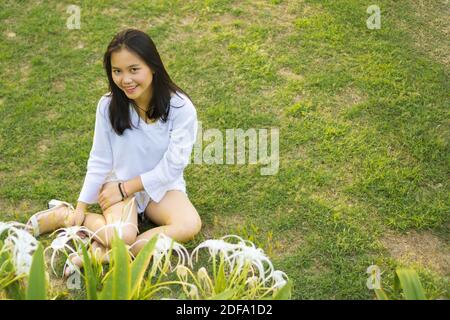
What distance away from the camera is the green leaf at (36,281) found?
2.12 meters

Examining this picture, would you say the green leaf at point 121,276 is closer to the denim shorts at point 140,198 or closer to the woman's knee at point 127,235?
the woman's knee at point 127,235

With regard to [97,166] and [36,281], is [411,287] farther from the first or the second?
[97,166]

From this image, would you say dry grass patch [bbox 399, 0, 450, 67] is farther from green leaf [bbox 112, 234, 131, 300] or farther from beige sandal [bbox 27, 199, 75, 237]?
green leaf [bbox 112, 234, 131, 300]

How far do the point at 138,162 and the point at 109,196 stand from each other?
24 centimetres

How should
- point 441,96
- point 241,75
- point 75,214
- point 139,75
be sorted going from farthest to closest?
point 241,75 < point 441,96 < point 75,214 < point 139,75

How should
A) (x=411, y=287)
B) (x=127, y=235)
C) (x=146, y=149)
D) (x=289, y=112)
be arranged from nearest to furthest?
1. (x=411, y=287)
2. (x=127, y=235)
3. (x=146, y=149)
4. (x=289, y=112)

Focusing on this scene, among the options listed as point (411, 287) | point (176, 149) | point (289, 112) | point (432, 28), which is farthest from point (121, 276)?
point (432, 28)

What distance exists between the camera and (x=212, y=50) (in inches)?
191

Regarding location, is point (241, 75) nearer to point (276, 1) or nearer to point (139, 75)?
point (276, 1)

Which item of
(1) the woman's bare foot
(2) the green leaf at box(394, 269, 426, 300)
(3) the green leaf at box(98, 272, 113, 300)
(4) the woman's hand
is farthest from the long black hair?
(2) the green leaf at box(394, 269, 426, 300)

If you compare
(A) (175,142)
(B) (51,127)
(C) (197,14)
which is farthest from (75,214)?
(C) (197,14)

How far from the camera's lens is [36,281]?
2121 mm

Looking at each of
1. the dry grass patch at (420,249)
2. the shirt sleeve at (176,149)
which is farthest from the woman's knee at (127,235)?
the dry grass patch at (420,249)
